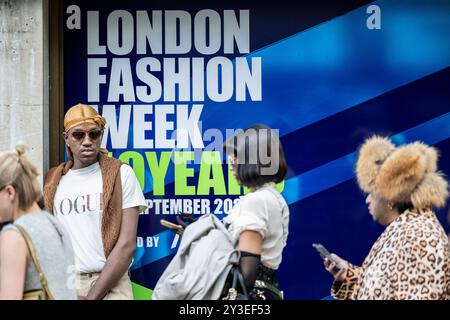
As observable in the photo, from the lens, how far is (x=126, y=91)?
830 cm

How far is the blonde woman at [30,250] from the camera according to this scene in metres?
5.37

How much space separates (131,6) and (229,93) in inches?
45.3

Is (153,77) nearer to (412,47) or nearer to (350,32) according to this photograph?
(350,32)

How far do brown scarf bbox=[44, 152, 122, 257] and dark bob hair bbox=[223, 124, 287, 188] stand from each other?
4.03ft

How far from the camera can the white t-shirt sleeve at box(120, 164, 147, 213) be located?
283 inches

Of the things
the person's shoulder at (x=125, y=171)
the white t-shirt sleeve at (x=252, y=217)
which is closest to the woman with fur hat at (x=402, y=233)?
the white t-shirt sleeve at (x=252, y=217)

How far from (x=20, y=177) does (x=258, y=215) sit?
1.48 metres

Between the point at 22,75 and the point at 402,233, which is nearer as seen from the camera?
the point at 402,233

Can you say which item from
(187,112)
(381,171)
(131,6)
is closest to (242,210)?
(381,171)

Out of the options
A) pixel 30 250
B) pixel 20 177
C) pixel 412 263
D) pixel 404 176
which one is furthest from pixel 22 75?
pixel 412 263

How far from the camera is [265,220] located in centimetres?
595

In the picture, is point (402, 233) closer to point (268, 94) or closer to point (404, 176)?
point (404, 176)

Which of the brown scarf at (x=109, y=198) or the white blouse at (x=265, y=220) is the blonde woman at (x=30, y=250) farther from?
the brown scarf at (x=109, y=198)

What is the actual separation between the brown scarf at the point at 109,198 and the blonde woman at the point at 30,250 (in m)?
1.39
